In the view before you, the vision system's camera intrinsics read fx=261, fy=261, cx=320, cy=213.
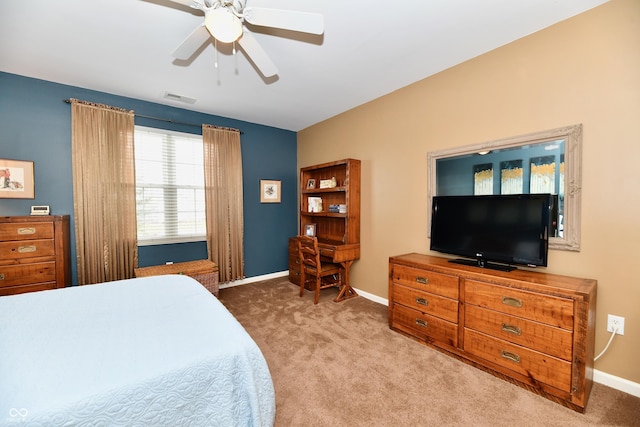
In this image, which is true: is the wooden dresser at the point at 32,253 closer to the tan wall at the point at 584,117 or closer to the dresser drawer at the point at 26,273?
the dresser drawer at the point at 26,273

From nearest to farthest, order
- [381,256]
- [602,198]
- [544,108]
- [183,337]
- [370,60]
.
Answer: [183,337], [602,198], [544,108], [370,60], [381,256]

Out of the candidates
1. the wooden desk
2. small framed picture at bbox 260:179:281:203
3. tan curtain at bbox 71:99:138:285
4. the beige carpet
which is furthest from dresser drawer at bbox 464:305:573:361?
tan curtain at bbox 71:99:138:285

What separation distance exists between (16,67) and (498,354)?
505cm

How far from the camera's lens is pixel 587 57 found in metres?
1.88

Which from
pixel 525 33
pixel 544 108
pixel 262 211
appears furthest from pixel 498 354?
pixel 262 211

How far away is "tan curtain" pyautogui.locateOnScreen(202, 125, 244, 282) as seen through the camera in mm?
3842

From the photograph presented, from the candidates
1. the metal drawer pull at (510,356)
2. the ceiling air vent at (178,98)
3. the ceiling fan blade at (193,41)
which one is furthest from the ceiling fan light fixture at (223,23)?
the metal drawer pull at (510,356)

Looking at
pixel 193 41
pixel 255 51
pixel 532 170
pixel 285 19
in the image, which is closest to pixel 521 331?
pixel 532 170

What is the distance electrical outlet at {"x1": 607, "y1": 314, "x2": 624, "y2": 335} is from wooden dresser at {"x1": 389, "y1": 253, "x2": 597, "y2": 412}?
15 centimetres

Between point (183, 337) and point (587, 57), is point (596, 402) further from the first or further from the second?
point (183, 337)

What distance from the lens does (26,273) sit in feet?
8.07

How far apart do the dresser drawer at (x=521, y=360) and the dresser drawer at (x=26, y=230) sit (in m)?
3.94

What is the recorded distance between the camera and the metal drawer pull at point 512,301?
185cm

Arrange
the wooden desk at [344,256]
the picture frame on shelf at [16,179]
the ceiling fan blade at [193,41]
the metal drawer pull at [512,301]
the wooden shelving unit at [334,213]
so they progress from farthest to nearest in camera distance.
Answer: the wooden shelving unit at [334,213], the wooden desk at [344,256], the picture frame on shelf at [16,179], the metal drawer pull at [512,301], the ceiling fan blade at [193,41]
